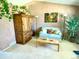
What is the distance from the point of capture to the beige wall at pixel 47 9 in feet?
28.9

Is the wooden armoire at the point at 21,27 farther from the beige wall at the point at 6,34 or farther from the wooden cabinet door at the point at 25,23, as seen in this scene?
the beige wall at the point at 6,34

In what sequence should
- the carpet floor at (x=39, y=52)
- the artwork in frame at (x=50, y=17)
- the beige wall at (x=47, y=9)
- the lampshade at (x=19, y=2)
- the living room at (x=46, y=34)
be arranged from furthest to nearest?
the artwork in frame at (x=50, y=17), the beige wall at (x=47, y=9), the lampshade at (x=19, y=2), the living room at (x=46, y=34), the carpet floor at (x=39, y=52)

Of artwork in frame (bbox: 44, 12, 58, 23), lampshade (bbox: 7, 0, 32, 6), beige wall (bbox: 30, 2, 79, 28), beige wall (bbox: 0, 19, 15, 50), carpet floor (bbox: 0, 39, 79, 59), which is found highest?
lampshade (bbox: 7, 0, 32, 6)

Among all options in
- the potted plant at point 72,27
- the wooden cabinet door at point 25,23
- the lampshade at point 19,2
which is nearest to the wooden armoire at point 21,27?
the wooden cabinet door at point 25,23

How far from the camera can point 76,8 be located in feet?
28.6

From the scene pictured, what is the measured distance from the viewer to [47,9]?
9.04 m

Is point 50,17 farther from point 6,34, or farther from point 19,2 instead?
point 6,34

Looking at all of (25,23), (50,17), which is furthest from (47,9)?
(25,23)

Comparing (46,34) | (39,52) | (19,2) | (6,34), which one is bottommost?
(39,52)

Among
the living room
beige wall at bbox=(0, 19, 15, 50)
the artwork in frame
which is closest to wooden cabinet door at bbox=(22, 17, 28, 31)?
the living room

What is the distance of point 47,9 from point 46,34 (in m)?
1.73

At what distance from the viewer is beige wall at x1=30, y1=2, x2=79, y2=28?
8.80m

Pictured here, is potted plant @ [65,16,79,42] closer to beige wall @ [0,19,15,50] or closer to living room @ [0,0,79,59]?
living room @ [0,0,79,59]

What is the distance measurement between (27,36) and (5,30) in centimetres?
153
